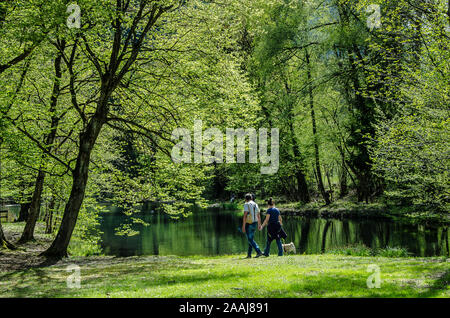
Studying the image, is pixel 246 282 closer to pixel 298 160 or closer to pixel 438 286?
pixel 438 286

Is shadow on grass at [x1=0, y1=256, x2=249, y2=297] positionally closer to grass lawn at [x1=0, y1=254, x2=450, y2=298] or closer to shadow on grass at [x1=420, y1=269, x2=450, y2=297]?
grass lawn at [x1=0, y1=254, x2=450, y2=298]

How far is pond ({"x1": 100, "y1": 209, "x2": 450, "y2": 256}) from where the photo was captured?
816 inches

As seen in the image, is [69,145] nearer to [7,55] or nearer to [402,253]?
[7,55]

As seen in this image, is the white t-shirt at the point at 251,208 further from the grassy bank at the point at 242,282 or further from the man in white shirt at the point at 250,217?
the grassy bank at the point at 242,282

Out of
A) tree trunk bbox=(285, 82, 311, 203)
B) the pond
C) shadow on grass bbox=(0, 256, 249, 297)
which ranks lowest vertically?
the pond

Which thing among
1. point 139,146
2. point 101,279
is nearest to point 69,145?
point 139,146

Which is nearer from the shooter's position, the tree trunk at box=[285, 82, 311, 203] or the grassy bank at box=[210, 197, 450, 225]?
the grassy bank at box=[210, 197, 450, 225]

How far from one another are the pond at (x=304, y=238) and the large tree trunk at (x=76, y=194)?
31.3ft

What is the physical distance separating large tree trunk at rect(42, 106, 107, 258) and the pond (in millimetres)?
9555

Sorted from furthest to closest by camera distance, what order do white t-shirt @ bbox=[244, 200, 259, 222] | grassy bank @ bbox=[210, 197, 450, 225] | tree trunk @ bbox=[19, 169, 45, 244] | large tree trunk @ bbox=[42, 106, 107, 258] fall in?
grassy bank @ bbox=[210, 197, 450, 225], tree trunk @ bbox=[19, 169, 45, 244], white t-shirt @ bbox=[244, 200, 259, 222], large tree trunk @ bbox=[42, 106, 107, 258]

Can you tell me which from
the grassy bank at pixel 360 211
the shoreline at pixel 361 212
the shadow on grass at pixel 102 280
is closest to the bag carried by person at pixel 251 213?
the shadow on grass at pixel 102 280

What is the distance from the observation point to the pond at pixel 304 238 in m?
20.7

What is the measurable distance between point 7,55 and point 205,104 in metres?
7.45

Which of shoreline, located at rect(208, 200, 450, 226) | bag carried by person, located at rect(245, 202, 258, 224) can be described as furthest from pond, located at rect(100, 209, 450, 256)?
bag carried by person, located at rect(245, 202, 258, 224)
